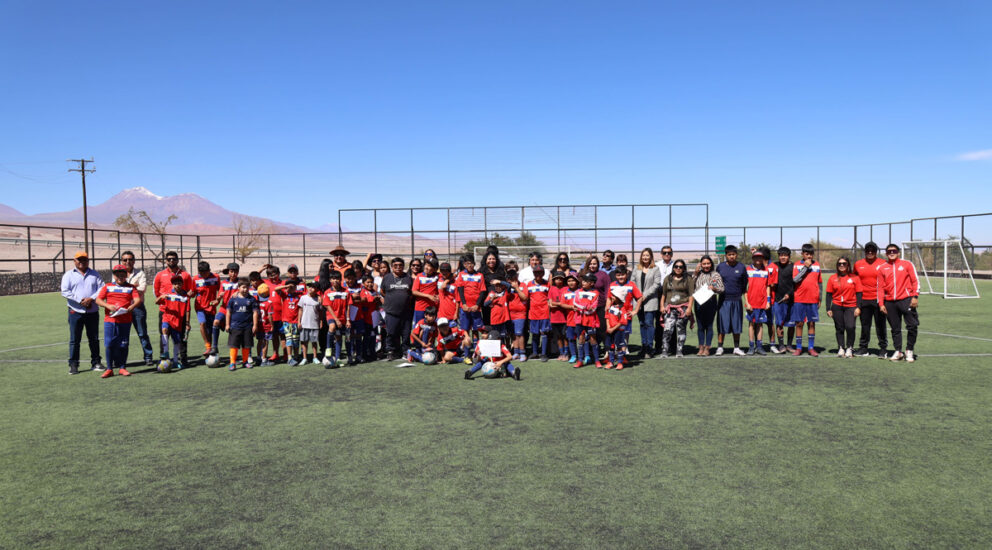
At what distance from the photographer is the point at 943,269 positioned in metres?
29.7

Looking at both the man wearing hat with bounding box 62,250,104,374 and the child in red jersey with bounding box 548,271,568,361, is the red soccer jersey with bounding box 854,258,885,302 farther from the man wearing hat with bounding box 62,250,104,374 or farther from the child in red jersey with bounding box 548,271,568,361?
the man wearing hat with bounding box 62,250,104,374

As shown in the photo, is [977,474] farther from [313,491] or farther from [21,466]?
[21,466]

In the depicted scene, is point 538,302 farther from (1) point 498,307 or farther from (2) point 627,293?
(2) point 627,293

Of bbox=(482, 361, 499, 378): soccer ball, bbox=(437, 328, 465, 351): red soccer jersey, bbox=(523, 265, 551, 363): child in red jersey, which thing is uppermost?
bbox=(523, 265, 551, 363): child in red jersey

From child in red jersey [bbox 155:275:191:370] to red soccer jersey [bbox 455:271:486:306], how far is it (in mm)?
4218

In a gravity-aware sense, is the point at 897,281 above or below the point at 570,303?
above

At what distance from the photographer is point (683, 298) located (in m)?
9.89

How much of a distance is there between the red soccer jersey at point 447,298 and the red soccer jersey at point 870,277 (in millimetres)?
6489

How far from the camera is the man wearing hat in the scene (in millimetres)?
8633

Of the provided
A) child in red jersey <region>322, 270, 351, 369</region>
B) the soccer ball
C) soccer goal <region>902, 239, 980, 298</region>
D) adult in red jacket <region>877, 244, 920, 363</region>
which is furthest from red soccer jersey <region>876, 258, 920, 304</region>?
soccer goal <region>902, 239, 980, 298</region>

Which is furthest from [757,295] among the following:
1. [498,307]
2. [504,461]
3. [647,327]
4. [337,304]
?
[337,304]

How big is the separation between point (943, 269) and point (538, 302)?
2920cm

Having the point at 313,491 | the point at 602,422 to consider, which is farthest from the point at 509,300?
the point at 313,491

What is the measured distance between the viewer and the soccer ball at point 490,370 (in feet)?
27.1
